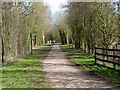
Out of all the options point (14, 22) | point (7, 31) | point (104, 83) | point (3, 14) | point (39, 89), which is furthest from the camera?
point (14, 22)

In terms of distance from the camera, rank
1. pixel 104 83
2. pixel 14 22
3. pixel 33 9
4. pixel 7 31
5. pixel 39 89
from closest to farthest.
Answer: pixel 39 89 → pixel 104 83 → pixel 7 31 → pixel 14 22 → pixel 33 9

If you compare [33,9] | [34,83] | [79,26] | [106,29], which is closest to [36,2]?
[33,9]

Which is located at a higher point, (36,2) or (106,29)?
(36,2)

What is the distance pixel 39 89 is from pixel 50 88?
1.23ft

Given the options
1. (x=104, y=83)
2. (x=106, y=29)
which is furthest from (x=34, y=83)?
(x=106, y=29)

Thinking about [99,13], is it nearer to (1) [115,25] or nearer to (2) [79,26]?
(1) [115,25]

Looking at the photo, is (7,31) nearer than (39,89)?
No

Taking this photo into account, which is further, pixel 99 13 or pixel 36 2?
pixel 36 2

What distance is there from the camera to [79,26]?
3753 centimetres

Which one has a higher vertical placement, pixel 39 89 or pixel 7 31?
pixel 7 31

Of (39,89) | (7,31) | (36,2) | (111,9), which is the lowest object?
(39,89)

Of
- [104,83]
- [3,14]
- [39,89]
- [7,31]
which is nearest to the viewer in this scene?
[39,89]

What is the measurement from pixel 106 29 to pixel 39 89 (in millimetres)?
12819

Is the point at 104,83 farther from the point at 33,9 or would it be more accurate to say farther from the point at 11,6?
the point at 33,9
